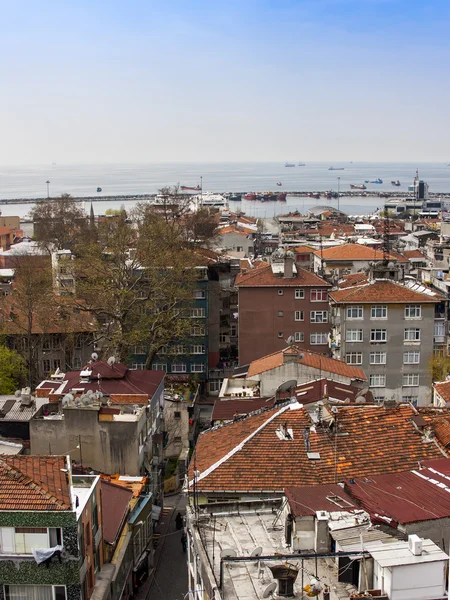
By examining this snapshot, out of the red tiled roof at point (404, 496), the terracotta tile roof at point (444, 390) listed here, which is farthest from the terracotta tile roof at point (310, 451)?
the terracotta tile roof at point (444, 390)

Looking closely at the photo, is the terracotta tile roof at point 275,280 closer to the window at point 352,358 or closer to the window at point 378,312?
the window at point 378,312

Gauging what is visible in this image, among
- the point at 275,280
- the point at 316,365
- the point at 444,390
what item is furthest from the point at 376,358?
the point at 444,390

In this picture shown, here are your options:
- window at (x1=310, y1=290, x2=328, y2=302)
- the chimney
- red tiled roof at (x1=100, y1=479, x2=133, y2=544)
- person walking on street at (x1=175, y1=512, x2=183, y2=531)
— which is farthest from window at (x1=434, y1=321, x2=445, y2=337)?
red tiled roof at (x1=100, y1=479, x2=133, y2=544)

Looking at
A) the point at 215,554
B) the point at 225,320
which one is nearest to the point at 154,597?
the point at 215,554

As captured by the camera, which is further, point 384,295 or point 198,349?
point 198,349

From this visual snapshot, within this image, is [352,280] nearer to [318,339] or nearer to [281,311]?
[318,339]

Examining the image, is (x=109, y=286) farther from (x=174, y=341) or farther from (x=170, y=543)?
(x=170, y=543)
